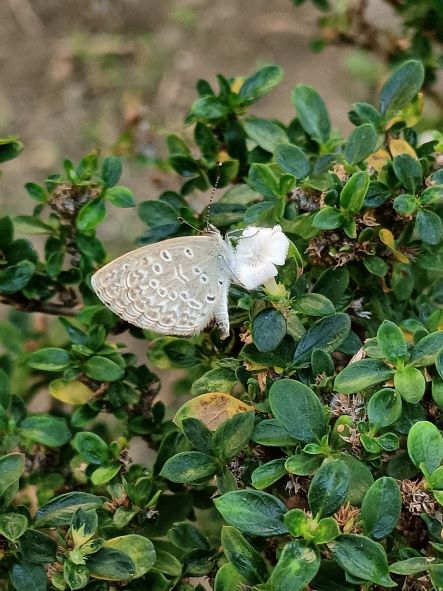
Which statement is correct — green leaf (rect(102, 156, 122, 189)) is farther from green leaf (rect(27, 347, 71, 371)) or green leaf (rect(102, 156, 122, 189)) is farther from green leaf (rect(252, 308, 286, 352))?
green leaf (rect(252, 308, 286, 352))

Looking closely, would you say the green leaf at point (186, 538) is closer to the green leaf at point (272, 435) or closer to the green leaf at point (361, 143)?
the green leaf at point (272, 435)

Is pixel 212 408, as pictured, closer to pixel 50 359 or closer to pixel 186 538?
pixel 186 538

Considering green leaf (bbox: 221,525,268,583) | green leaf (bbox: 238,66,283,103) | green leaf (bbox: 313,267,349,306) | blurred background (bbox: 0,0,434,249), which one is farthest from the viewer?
blurred background (bbox: 0,0,434,249)

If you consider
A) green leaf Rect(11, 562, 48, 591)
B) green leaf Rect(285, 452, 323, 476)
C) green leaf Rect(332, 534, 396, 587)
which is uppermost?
green leaf Rect(285, 452, 323, 476)

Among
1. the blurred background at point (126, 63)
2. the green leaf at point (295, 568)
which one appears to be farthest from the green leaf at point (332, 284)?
the blurred background at point (126, 63)

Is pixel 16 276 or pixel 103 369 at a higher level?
pixel 16 276

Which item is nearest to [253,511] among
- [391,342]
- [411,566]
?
[411,566]

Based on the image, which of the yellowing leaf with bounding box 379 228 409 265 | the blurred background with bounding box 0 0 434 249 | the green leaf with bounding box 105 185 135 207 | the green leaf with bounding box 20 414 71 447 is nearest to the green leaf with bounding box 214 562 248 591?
the green leaf with bounding box 20 414 71 447
